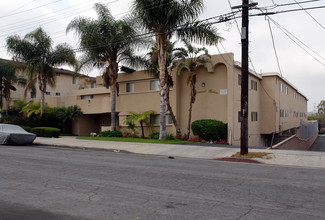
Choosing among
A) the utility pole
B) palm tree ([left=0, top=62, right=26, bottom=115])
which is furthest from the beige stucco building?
the utility pole

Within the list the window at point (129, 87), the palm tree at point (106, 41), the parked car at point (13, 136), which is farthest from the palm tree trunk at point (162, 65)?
the parked car at point (13, 136)

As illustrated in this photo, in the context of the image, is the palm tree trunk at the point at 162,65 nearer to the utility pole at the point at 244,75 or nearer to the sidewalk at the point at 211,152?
the sidewalk at the point at 211,152

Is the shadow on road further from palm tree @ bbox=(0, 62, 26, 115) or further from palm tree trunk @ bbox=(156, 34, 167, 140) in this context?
palm tree @ bbox=(0, 62, 26, 115)

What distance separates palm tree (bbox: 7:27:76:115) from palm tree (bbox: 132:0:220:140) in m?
9.55

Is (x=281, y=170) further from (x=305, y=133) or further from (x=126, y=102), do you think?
(x=305, y=133)

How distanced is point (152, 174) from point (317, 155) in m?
8.29

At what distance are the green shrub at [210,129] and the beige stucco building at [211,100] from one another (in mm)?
566

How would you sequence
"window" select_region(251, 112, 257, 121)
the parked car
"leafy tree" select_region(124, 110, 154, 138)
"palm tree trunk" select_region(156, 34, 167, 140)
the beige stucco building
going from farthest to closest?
"window" select_region(251, 112, 257, 121) → "leafy tree" select_region(124, 110, 154, 138) → the beige stucco building → "palm tree trunk" select_region(156, 34, 167, 140) → the parked car

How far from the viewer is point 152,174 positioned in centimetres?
884

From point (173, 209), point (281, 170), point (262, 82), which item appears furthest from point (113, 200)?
point (262, 82)

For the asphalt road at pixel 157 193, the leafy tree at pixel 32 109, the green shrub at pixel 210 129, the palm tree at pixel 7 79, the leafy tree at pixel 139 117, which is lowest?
the asphalt road at pixel 157 193

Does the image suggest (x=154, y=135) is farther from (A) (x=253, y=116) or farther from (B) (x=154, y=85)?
(A) (x=253, y=116)

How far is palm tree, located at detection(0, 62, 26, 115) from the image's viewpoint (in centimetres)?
3153

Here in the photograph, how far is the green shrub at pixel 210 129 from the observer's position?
20.2 m
